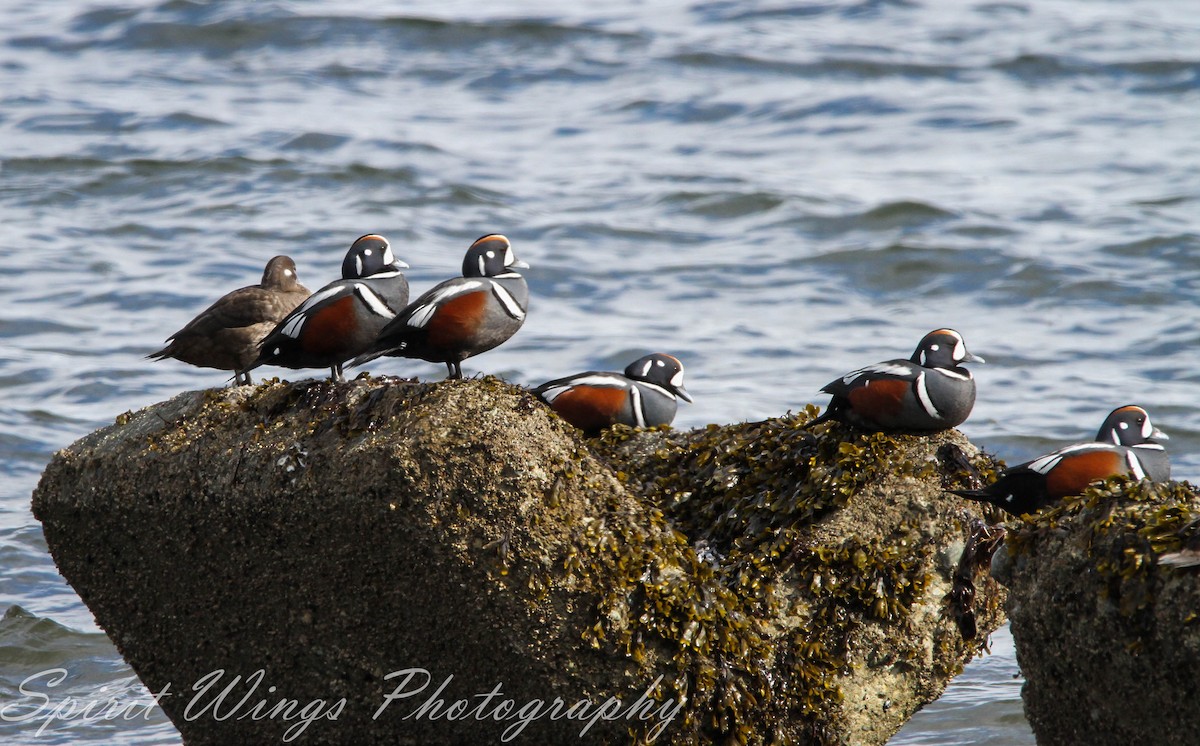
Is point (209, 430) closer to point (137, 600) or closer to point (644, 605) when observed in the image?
point (137, 600)

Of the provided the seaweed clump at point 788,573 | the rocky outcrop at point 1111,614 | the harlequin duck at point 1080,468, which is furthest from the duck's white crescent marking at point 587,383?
the rocky outcrop at point 1111,614

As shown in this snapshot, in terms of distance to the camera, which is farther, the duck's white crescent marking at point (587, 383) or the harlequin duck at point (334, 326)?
the duck's white crescent marking at point (587, 383)

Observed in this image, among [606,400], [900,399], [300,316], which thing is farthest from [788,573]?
[300,316]

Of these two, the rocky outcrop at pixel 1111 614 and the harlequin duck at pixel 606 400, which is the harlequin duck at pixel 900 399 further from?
the harlequin duck at pixel 606 400

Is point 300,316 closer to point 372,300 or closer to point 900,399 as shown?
point 372,300

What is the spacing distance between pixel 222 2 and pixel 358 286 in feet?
72.9

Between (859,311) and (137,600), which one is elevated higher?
(137,600)

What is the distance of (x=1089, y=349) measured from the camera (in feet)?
46.1

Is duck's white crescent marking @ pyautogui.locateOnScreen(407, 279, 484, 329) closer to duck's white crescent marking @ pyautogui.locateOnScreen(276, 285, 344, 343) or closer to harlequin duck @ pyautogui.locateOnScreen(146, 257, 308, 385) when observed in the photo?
duck's white crescent marking @ pyautogui.locateOnScreen(276, 285, 344, 343)

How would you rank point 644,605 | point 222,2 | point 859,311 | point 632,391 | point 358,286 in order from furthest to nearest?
point 222,2 < point 859,311 < point 632,391 < point 358,286 < point 644,605

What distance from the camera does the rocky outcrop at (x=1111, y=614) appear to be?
14.2ft

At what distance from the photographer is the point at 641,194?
1895 centimetres

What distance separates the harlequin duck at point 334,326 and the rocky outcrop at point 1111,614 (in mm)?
2848

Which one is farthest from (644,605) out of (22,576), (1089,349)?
(1089,349)
